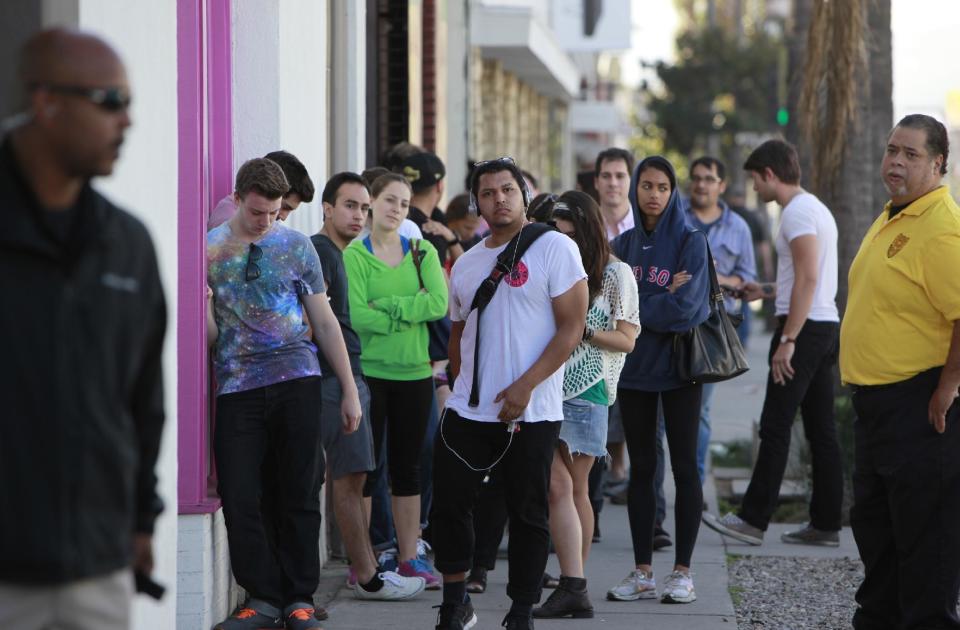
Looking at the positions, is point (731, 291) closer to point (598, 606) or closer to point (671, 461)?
point (671, 461)

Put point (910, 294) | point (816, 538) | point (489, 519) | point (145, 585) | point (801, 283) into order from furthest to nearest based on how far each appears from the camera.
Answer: point (816, 538) < point (801, 283) < point (489, 519) < point (910, 294) < point (145, 585)

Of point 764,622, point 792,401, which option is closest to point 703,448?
point 792,401

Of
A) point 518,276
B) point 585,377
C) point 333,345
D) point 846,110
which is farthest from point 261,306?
point 846,110

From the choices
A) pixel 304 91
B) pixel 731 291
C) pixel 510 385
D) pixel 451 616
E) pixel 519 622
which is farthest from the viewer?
pixel 731 291

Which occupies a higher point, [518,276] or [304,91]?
[304,91]

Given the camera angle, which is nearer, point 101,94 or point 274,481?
point 101,94

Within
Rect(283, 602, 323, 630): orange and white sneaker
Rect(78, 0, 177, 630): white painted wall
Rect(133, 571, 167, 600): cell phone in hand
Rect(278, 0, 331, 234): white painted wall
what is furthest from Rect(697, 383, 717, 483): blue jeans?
Rect(133, 571, 167, 600): cell phone in hand

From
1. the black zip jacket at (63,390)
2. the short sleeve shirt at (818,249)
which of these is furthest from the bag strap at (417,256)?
the black zip jacket at (63,390)

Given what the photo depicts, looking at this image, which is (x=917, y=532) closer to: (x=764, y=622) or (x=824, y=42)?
(x=764, y=622)

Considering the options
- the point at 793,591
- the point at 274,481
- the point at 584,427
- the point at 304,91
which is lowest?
the point at 793,591

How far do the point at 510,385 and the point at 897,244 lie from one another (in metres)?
1.51

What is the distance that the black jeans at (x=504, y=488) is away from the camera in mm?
5914

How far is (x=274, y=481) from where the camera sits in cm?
624

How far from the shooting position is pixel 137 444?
3.37 metres
